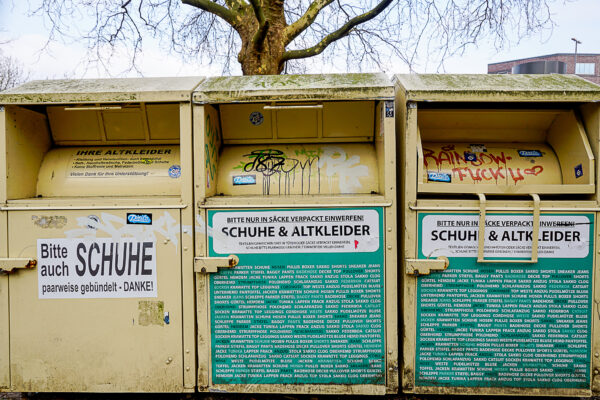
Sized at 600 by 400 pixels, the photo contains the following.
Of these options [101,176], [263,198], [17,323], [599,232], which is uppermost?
[101,176]

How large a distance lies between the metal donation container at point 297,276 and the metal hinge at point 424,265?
108 mm

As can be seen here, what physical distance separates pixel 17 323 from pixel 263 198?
178cm

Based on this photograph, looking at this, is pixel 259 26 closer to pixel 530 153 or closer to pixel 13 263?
pixel 530 153

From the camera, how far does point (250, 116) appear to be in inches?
99.8

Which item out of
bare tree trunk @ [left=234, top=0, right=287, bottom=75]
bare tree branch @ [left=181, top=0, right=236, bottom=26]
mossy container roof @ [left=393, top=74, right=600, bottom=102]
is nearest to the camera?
mossy container roof @ [left=393, top=74, right=600, bottom=102]

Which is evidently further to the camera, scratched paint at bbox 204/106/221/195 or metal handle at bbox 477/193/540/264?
scratched paint at bbox 204/106/221/195

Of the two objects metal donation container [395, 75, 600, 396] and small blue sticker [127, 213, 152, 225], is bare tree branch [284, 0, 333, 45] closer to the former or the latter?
metal donation container [395, 75, 600, 396]

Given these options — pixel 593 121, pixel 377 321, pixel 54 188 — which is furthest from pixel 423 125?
pixel 54 188

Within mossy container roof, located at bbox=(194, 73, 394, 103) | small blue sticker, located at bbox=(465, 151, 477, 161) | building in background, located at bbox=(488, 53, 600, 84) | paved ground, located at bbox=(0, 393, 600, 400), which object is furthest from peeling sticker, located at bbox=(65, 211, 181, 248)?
building in background, located at bbox=(488, 53, 600, 84)

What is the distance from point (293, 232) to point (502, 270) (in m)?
1.32

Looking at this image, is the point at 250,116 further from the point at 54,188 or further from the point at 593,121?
the point at 593,121

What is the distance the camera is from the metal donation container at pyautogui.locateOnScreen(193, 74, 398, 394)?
218 centimetres

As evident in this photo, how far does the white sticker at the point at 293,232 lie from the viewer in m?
2.19

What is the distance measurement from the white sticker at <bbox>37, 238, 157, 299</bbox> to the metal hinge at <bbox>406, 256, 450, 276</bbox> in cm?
161
